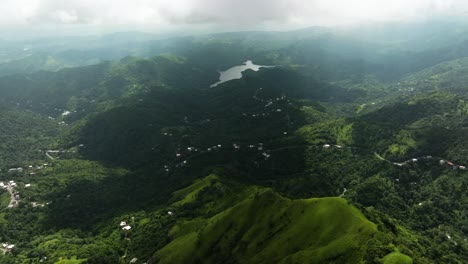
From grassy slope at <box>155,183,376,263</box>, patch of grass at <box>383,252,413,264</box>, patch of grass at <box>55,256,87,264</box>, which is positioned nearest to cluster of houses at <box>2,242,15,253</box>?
patch of grass at <box>55,256,87,264</box>

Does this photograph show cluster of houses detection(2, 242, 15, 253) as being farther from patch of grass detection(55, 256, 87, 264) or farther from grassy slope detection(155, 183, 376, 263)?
grassy slope detection(155, 183, 376, 263)

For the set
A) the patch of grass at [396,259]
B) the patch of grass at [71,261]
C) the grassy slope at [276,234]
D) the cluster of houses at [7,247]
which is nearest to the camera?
the patch of grass at [396,259]

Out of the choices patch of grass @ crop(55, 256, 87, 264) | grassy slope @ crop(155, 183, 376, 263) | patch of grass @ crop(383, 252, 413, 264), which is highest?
patch of grass @ crop(383, 252, 413, 264)

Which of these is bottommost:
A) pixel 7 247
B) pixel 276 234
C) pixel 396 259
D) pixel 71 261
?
pixel 7 247

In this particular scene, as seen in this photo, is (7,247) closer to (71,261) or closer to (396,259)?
(71,261)

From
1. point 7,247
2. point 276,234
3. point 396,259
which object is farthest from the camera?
point 7,247

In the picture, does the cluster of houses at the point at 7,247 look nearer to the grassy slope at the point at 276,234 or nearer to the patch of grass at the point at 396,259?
the grassy slope at the point at 276,234

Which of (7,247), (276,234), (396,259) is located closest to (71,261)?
(7,247)

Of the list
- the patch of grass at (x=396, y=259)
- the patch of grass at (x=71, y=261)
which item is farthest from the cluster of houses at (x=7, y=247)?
the patch of grass at (x=396, y=259)

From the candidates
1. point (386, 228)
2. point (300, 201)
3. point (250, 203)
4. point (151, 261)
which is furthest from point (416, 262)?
point (151, 261)
